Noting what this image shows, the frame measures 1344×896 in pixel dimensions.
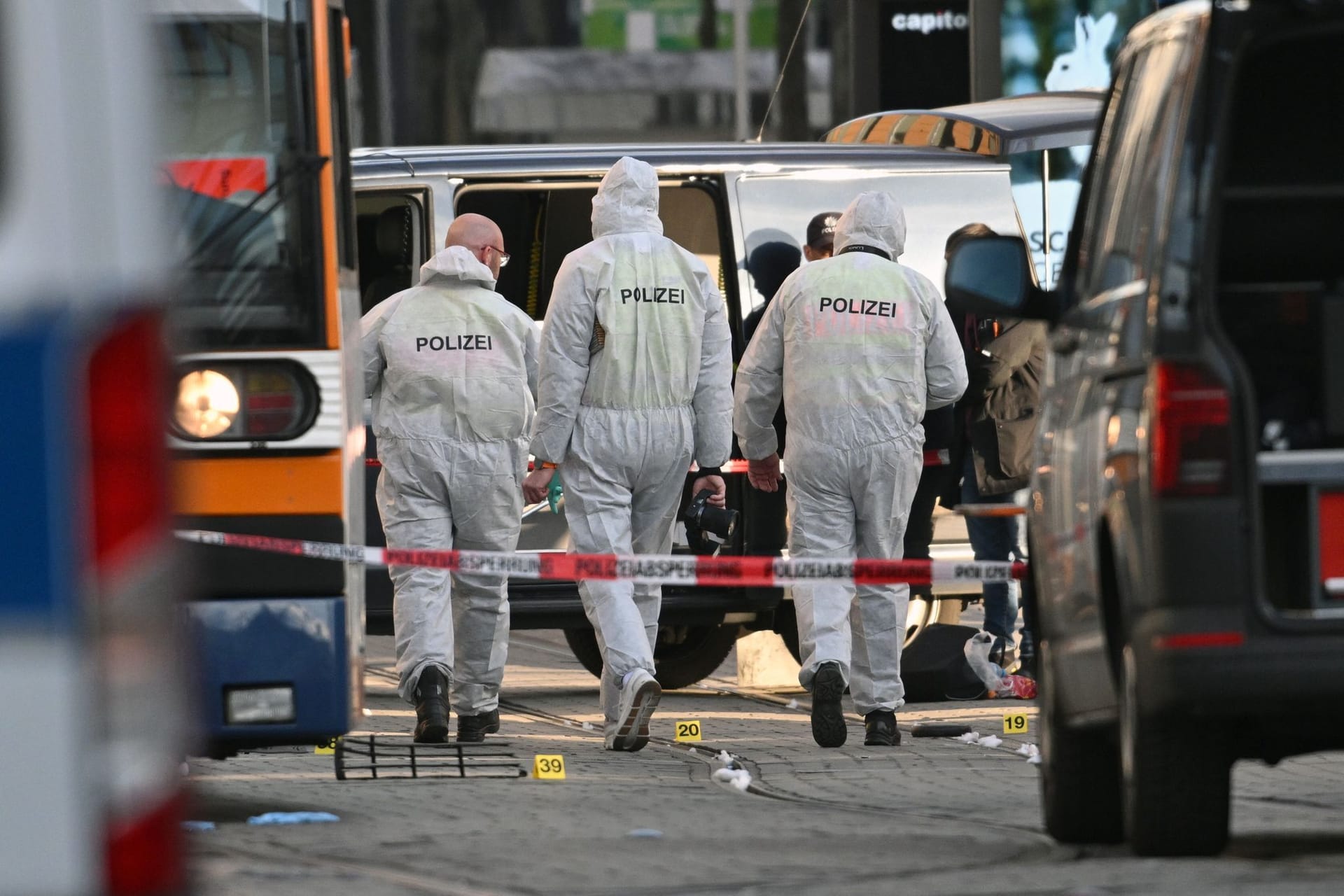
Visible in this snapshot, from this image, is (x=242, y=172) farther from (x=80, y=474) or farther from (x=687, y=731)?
(x=80, y=474)

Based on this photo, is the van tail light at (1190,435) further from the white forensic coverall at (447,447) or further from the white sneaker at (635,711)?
the white forensic coverall at (447,447)

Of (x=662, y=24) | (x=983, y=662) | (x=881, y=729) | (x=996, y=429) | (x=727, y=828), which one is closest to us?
(x=727, y=828)

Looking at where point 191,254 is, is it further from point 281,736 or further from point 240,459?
point 281,736

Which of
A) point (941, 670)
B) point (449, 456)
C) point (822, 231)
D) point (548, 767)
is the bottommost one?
point (941, 670)

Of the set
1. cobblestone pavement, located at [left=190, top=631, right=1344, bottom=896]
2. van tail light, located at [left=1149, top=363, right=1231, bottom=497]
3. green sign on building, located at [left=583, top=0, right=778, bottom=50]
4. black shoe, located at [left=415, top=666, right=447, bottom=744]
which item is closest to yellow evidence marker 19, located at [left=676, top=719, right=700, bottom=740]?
cobblestone pavement, located at [left=190, top=631, right=1344, bottom=896]

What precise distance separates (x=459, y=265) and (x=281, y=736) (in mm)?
3761

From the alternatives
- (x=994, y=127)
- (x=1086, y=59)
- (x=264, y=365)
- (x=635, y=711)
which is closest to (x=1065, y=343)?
(x=264, y=365)

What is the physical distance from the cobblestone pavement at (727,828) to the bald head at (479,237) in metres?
1.79

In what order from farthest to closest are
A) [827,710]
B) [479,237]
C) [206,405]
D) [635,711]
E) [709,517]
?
[709,517] → [479,237] → [827,710] → [635,711] → [206,405]

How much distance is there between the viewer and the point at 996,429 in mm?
12281

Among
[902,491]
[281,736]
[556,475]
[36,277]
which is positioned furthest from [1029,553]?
[556,475]

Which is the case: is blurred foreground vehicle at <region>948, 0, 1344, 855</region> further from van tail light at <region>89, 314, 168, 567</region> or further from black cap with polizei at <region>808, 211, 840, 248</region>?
black cap with polizei at <region>808, 211, 840, 248</region>

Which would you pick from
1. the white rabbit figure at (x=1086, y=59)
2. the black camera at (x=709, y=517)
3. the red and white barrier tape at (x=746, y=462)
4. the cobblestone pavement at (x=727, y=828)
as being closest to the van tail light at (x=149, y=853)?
the cobblestone pavement at (x=727, y=828)

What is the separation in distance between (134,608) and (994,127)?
9.86 m
